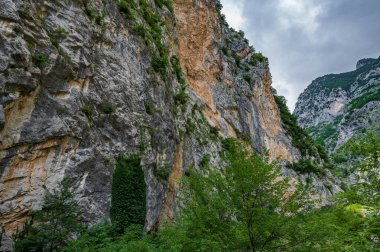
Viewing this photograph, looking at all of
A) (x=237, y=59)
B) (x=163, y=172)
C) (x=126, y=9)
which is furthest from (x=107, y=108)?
(x=237, y=59)

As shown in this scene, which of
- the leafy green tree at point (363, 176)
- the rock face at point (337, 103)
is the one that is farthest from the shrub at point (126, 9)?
the rock face at point (337, 103)

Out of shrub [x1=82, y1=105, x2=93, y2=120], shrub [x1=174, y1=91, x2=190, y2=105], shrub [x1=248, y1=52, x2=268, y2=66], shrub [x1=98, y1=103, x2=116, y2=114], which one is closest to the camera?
shrub [x1=82, y1=105, x2=93, y2=120]

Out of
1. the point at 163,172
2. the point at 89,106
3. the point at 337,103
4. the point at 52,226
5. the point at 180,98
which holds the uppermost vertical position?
the point at 337,103

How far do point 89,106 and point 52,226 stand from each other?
6066mm

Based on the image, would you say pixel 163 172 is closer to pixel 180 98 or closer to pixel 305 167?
pixel 180 98

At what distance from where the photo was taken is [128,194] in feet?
54.7

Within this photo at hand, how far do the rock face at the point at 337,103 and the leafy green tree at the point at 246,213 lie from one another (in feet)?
312

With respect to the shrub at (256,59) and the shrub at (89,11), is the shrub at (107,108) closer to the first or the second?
the shrub at (89,11)

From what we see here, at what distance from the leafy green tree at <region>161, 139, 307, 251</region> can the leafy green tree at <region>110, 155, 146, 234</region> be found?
219 inches

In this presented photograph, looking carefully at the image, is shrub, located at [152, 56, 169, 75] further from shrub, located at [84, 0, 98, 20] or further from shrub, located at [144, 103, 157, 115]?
shrub, located at [84, 0, 98, 20]

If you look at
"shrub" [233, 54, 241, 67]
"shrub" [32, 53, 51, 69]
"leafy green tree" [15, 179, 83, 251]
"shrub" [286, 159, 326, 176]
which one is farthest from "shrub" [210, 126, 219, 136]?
"leafy green tree" [15, 179, 83, 251]

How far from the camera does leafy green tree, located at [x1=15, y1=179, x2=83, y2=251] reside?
11820mm

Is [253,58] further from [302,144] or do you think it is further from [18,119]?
[18,119]

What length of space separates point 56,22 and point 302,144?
4418 centimetres
